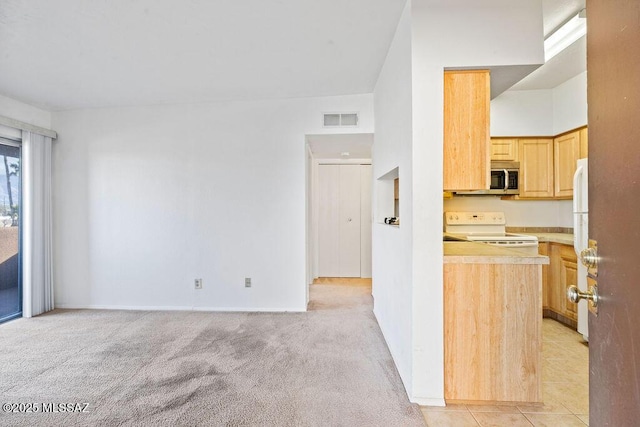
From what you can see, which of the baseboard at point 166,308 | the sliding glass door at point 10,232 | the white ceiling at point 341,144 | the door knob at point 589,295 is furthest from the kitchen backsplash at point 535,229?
the sliding glass door at point 10,232

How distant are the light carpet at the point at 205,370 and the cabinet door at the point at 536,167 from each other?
8.00 feet

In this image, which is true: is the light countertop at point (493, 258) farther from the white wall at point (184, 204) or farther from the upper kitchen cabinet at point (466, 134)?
the white wall at point (184, 204)

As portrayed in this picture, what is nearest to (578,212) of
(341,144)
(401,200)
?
(401,200)

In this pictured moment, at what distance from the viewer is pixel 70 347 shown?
2.57m

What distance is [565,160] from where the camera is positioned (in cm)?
331

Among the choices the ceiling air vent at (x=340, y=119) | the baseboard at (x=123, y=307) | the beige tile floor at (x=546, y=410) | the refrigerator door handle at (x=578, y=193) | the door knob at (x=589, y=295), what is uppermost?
the ceiling air vent at (x=340, y=119)

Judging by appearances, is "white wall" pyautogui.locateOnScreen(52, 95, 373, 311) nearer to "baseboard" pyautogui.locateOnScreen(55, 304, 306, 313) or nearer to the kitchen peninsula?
"baseboard" pyautogui.locateOnScreen(55, 304, 306, 313)

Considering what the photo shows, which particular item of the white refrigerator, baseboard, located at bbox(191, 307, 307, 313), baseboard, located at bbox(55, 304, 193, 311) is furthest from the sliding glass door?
the white refrigerator

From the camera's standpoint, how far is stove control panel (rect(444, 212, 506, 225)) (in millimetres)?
3664

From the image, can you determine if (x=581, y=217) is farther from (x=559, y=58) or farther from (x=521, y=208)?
(x=559, y=58)

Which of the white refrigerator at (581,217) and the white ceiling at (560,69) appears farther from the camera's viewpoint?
the white ceiling at (560,69)

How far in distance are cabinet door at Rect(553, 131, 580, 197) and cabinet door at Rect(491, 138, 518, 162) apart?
0.43m

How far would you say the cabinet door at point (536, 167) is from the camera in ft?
11.4

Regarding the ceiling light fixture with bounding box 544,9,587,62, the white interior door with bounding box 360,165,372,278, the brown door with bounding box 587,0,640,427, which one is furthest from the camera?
the white interior door with bounding box 360,165,372,278
